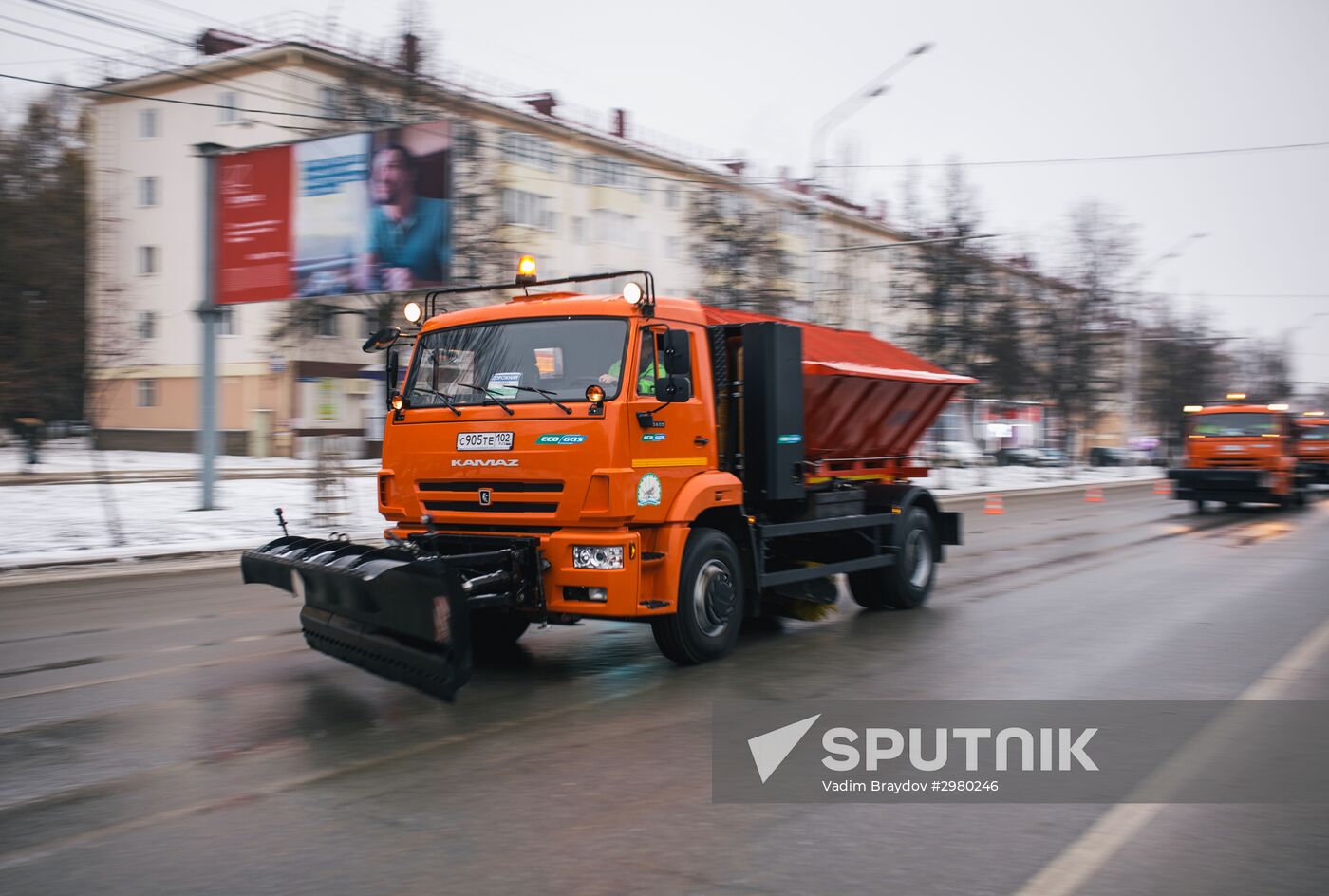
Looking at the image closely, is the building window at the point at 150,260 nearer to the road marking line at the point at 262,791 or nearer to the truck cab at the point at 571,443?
the truck cab at the point at 571,443

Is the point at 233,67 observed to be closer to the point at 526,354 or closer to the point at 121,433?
the point at 121,433

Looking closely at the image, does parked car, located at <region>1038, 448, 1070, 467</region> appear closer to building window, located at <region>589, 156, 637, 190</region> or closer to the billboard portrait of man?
building window, located at <region>589, 156, 637, 190</region>

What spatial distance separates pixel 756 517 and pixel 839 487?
1615mm

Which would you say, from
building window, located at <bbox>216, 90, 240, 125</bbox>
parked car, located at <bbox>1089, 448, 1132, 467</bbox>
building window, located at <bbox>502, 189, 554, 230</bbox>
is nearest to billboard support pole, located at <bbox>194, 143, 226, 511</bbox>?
building window, located at <bbox>216, 90, 240, 125</bbox>

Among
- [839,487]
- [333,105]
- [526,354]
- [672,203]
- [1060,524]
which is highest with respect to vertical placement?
[672,203]

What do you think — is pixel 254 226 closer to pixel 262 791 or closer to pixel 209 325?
pixel 209 325

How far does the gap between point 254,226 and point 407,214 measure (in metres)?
2.72

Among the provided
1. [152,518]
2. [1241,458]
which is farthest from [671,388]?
[1241,458]

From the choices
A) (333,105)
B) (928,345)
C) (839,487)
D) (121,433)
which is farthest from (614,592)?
(121,433)

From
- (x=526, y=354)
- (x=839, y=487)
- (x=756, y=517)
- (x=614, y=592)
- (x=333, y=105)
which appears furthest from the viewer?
(x=333, y=105)

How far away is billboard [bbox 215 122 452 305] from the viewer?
765 inches

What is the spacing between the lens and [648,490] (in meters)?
7.13

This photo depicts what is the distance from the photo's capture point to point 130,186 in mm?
45719

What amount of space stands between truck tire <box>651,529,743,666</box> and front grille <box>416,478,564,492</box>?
40.2 inches
